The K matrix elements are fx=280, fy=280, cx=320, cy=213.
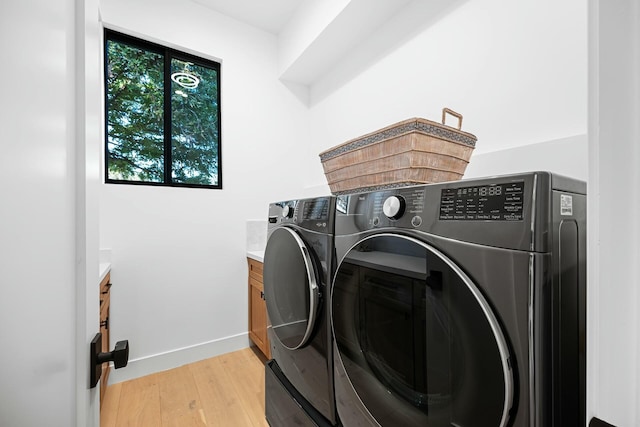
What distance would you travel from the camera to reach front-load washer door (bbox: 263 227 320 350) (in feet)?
3.59

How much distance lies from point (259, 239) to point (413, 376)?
1.98 meters

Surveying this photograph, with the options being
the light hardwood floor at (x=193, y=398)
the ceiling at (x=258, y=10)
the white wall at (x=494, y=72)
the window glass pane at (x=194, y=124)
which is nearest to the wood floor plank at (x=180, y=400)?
the light hardwood floor at (x=193, y=398)

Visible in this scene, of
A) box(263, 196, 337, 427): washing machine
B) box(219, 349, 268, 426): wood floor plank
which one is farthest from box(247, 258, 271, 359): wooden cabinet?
box(263, 196, 337, 427): washing machine

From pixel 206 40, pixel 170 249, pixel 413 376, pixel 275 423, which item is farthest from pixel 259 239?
pixel 413 376

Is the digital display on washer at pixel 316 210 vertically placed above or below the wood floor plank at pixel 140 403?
above

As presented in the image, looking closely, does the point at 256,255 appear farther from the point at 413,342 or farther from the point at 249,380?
the point at 413,342

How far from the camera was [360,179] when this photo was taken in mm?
1167

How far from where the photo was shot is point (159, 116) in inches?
90.0

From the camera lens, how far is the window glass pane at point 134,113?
2.12 metres

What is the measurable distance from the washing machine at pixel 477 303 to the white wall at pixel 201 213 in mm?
1825

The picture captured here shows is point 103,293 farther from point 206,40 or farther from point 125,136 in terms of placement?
point 206,40

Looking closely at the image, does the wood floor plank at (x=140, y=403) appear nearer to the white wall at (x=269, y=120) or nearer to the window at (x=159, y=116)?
the white wall at (x=269, y=120)

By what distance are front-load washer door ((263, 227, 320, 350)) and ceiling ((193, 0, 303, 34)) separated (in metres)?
2.03

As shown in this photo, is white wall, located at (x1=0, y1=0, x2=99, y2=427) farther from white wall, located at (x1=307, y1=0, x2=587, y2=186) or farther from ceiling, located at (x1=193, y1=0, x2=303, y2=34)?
ceiling, located at (x1=193, y1=0, x2=303, y2=34)
